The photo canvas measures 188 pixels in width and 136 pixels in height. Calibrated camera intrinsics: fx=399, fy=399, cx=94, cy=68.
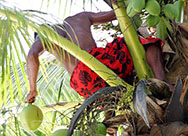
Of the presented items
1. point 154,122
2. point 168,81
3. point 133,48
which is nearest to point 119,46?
point 133,48

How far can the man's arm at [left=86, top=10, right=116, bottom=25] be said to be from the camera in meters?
1.92

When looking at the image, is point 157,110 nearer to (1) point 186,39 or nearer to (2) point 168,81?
(2) point 168,81

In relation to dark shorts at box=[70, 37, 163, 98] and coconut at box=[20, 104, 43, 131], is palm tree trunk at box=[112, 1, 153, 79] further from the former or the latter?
coconut at box=[20, 104, 43, 131]

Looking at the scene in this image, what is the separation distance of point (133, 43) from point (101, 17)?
374mm

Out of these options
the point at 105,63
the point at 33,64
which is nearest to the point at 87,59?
the point at 105,63

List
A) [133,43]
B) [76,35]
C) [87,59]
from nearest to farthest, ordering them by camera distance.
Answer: [87,59]
[133,43]
[76,35]

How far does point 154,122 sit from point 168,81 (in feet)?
0.65

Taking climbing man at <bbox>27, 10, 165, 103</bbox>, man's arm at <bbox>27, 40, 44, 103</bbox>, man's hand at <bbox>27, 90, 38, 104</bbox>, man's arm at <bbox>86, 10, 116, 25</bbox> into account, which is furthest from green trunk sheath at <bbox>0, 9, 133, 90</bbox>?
man's arm at <bbox>86, 10, 116, 25</bbox>

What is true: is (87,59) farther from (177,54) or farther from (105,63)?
(177,54)

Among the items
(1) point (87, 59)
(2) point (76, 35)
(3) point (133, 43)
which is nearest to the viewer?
(1) point (87, 59)

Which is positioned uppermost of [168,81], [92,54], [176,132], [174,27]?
[174,27]

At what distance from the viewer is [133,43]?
162 cm

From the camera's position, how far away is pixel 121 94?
140 centimetres

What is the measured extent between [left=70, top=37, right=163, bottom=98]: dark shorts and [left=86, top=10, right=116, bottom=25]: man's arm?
0.26 metres
